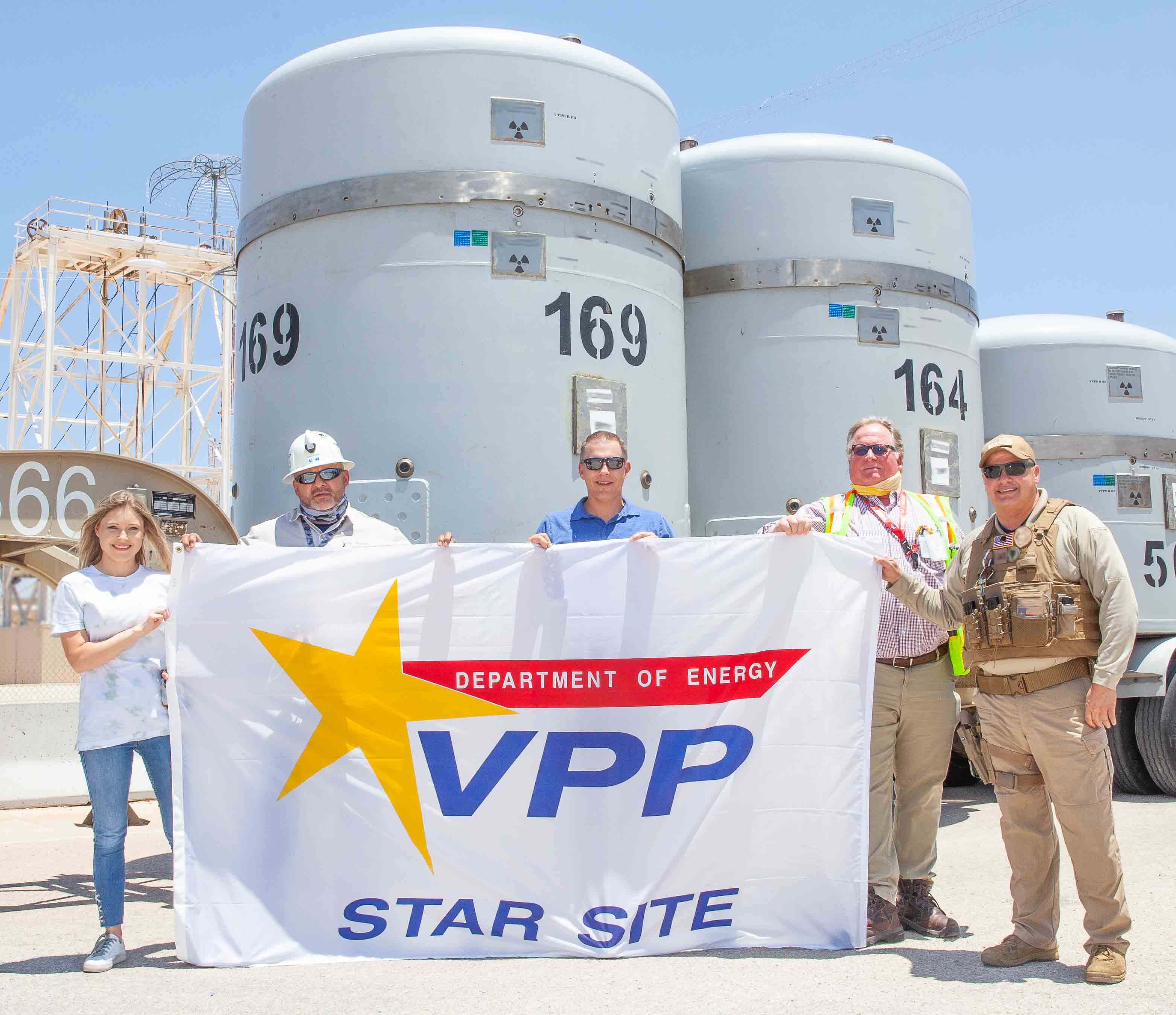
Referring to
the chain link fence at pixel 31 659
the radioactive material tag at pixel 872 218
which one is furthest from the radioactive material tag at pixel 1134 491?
the chain link fence at pixel 31 659

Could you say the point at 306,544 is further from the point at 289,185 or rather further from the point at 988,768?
the point at 988,768

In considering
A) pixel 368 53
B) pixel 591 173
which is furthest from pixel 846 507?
pixel 368 53

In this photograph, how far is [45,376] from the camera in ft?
116

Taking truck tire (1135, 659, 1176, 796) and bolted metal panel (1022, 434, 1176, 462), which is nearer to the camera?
truck tire (1135, 659, 1176, 796)

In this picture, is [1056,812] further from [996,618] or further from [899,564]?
[899,564]

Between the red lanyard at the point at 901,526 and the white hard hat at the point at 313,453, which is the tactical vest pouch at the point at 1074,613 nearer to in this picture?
the red lanyard at the point at 901,526

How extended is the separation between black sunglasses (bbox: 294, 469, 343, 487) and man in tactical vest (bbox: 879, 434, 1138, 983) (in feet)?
8.71

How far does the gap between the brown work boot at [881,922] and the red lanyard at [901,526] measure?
134 centimetres

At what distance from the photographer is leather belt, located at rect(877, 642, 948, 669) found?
4.62 meters

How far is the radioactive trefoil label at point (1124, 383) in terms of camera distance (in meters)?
9.91

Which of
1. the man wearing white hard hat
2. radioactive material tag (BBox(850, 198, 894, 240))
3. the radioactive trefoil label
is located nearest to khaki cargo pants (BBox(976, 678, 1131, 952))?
the man wearing white hard hat

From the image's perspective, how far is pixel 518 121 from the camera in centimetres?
629

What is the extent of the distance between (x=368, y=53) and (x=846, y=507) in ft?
11.9

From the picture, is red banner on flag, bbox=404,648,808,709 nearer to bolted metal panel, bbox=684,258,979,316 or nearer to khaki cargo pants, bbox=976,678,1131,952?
khaki cargo pants, bbox=976,678,1131,952
